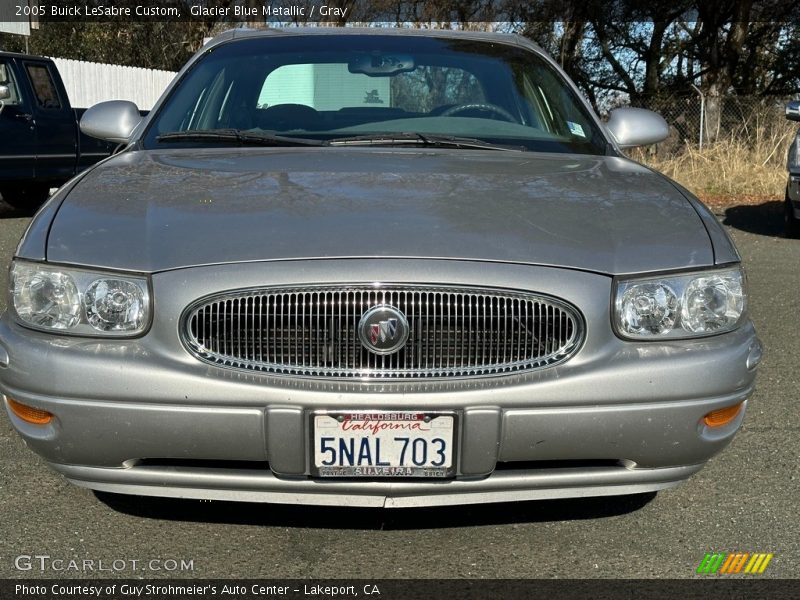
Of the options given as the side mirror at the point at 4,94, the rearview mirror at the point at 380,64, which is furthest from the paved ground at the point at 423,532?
the side mirror at the point at 4,94

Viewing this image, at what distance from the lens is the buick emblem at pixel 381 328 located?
261cm

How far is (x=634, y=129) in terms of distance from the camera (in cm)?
423

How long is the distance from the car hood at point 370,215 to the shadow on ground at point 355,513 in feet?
2.85

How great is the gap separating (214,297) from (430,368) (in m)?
0.56

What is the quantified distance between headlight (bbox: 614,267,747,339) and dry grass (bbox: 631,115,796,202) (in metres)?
11.8

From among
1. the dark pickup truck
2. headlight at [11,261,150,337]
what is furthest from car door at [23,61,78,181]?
headlight at [11,261,150,337]

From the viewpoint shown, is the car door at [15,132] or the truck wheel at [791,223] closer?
the truck wheel at [791,223]

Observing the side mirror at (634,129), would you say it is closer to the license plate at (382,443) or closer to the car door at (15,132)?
the license plate at (382,443)

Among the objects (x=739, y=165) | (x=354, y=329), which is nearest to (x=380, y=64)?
(x=354, y=329)

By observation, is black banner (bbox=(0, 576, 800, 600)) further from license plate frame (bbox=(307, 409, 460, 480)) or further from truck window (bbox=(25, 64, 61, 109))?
truck window (bbox=(25, 64, 61, 109))

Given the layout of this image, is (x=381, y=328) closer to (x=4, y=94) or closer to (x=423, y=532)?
(x=423, y=532)

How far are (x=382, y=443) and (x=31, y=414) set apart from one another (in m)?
0.92

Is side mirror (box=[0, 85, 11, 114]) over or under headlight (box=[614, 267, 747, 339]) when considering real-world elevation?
under

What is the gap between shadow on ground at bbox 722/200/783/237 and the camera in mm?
11023
